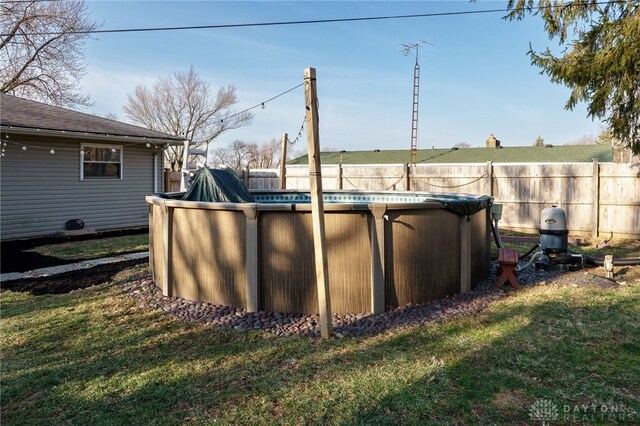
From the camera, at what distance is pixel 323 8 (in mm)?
9828

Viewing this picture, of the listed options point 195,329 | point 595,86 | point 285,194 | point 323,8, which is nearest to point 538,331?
point 195,329

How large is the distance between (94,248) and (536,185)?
10.1 m

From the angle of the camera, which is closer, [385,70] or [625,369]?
[625,369]

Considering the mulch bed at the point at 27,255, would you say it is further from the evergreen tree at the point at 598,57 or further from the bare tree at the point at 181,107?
the bare tree at the point at 181,107

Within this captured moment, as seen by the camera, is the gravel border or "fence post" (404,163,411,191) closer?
the gravel border

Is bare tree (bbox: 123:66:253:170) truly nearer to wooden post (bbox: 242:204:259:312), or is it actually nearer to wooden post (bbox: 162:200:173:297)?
wooden post (bbox: 162:200:173:297)

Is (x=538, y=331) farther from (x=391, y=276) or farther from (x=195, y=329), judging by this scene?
(x=195, y=329)

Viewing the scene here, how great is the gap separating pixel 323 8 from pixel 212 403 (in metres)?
9.26

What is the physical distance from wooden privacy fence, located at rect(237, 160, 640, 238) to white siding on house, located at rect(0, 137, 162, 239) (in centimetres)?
548

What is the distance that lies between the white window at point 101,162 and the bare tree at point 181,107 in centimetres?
1908

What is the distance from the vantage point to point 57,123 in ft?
33.2

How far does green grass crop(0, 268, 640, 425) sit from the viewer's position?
2.60 meters

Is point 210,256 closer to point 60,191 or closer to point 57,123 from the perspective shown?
point 60,191

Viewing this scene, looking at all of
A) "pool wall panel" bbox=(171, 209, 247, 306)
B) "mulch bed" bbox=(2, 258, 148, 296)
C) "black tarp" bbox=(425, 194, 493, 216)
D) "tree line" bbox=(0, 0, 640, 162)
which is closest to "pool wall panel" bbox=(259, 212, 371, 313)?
"pool wall panel" bbox=(171, 209, 247, 306)
